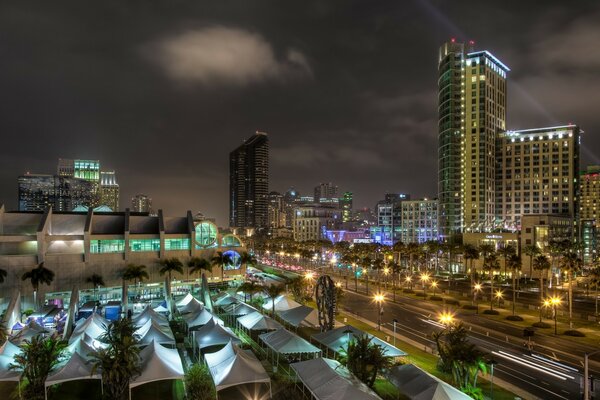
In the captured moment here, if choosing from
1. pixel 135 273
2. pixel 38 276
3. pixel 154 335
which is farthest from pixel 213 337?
pixel 38 276

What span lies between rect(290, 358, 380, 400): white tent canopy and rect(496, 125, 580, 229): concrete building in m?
151

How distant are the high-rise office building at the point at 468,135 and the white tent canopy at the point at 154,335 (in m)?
153

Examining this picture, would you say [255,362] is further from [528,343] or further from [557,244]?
[557,244]

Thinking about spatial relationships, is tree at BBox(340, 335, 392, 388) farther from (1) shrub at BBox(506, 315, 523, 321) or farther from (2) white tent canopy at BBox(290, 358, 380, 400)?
(1) shrub at BBox(506, 315, 523, 321)

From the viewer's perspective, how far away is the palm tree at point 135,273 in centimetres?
7600

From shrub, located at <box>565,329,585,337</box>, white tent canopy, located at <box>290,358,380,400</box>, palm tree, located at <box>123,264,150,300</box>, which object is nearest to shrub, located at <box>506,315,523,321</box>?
shrub, located at <box>565,329,585,337</box>

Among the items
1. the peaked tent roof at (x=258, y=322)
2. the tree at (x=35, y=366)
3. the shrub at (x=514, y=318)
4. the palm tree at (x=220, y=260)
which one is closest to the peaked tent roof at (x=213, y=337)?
the peaked tent roof at (x=258, y=322)

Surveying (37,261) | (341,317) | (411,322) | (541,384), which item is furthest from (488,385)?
(37,261)

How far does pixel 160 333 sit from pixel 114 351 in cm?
1377

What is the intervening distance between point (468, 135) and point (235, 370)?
169 meters

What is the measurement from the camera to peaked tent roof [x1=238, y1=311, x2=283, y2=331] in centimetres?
5162

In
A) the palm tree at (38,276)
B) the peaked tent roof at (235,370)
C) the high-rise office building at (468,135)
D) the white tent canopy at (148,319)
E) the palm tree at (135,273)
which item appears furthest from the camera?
the high-rise office building at (468,135)

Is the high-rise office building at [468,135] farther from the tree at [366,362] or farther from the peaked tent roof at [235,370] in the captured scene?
the peaked tent roof at [235,370]

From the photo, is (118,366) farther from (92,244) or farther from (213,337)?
(92,244)
